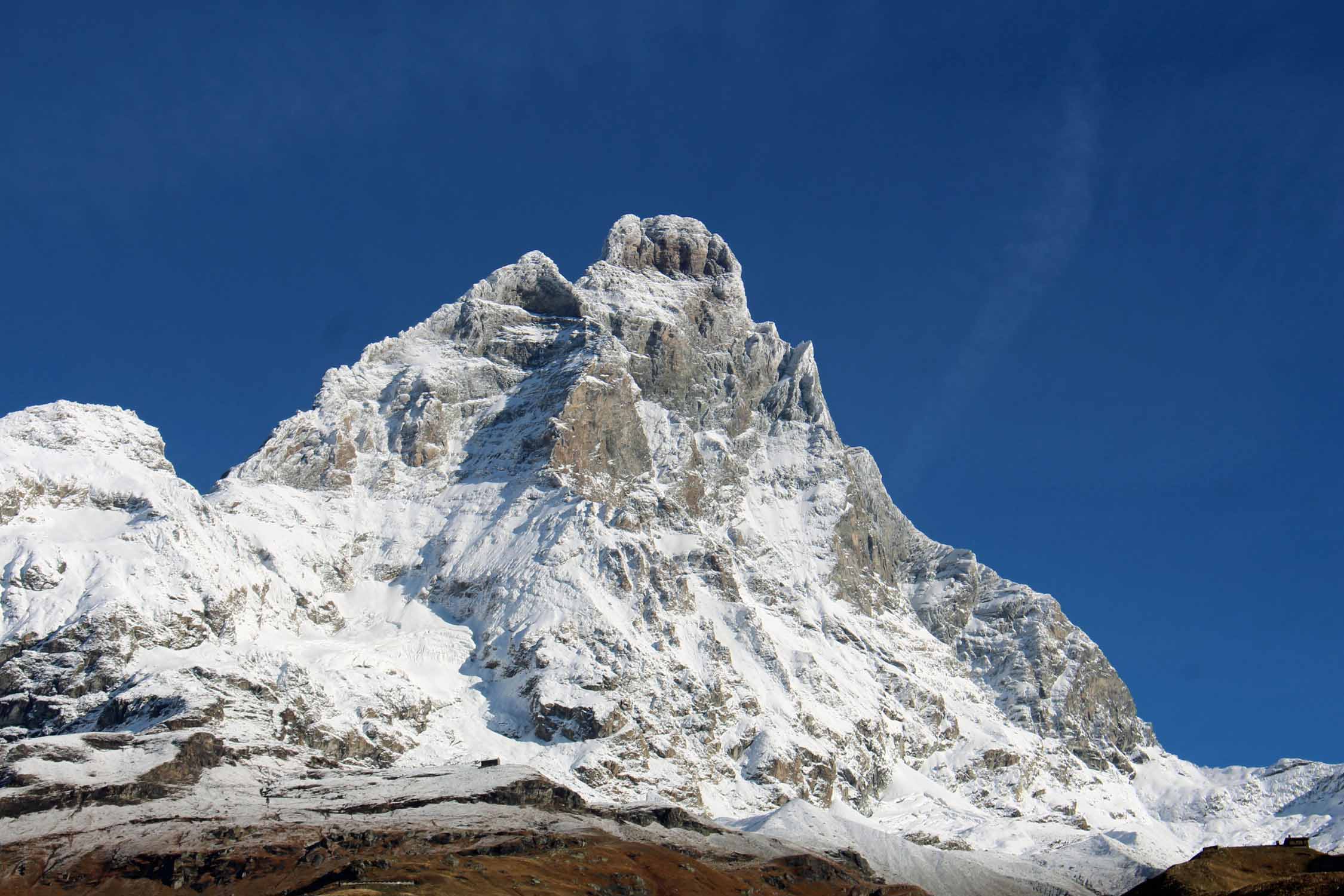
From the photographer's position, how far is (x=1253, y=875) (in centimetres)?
16175

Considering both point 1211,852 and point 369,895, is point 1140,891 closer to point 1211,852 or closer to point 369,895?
point 1211,852

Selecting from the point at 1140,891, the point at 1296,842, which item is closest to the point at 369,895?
the point at 1140,891

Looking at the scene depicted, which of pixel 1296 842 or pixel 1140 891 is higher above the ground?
pixel 1296 842

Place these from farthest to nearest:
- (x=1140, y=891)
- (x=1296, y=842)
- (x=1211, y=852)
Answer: (x=1296, y=842) → (x=1211, y=852) → (x=1140, y=891)

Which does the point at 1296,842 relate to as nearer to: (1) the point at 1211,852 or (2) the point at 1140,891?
(1) the point at 1211,852

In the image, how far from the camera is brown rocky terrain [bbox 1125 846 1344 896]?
119125 millimetres

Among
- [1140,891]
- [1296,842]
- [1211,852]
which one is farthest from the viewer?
[1296,842]

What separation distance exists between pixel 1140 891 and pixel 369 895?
96336mm

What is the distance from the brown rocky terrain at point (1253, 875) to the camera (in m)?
119

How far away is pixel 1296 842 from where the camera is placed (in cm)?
18662

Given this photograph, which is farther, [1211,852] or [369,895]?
[369,895]

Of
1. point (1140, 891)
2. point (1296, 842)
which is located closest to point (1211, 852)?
point (1140, 891)

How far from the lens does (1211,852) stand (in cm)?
16388

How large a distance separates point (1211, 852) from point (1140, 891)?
15782 millimetres
